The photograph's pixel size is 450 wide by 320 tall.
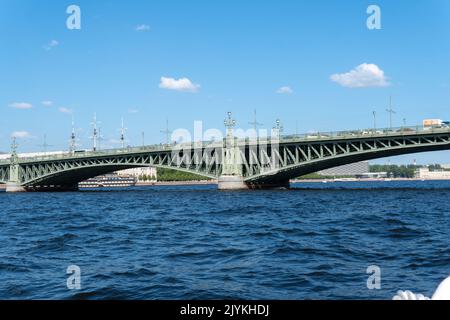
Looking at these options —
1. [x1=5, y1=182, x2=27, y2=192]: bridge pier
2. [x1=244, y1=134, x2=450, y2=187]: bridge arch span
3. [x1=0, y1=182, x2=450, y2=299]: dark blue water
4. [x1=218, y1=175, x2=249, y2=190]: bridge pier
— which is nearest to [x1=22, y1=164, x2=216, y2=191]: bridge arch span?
[x1=5, y1=182, x2=27, y2=192]: bridge pier

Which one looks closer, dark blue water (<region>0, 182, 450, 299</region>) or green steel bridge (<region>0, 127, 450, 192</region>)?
dark blue water (<region>0, 182, 450, 299</region>)

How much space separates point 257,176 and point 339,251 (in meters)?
62.0

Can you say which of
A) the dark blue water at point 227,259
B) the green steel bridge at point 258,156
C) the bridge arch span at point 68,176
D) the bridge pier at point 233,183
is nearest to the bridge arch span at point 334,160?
the green steel bridge at point 258,156

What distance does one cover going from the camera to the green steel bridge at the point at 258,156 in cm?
6712

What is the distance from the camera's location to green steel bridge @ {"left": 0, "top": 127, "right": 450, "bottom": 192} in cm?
6712

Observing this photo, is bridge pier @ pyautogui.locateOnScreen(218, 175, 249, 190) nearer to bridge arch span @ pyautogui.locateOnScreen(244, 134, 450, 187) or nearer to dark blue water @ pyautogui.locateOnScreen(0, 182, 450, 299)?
bridge arch span @ pyautogui.locateOnScreen(244, 134, 450, 187)

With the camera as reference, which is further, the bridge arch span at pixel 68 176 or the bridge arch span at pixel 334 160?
the bridge arch span at pixel 68 176

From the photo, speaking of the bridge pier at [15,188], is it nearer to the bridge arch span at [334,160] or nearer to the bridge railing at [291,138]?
the bridge railing at [291,138]

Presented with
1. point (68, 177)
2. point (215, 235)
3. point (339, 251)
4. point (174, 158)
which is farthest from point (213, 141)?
point (339, 251)

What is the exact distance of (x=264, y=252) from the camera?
16016 mm

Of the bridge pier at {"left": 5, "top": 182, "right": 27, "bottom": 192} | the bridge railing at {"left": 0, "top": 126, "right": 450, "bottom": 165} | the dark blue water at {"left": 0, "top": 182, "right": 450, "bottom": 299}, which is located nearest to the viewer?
the dark blue water at {"left": 0, "top": 182, "right": 450, "bottom": 299}

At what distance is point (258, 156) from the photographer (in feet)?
263
